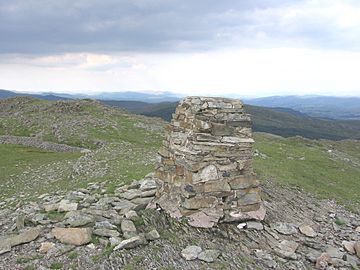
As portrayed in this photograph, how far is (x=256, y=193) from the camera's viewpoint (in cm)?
1708

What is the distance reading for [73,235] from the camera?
1381 cm

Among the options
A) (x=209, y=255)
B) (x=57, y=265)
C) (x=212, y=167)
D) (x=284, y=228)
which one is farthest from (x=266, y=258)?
(x=57, y=265)

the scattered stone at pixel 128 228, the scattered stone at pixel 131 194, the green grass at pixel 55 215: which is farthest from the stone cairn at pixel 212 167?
the green grass at pixel 55 215

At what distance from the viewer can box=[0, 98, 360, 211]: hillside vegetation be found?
3067 cm

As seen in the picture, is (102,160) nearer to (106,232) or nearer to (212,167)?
(212,167)

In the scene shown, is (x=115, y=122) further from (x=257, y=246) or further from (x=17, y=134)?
(x=257, y=246)

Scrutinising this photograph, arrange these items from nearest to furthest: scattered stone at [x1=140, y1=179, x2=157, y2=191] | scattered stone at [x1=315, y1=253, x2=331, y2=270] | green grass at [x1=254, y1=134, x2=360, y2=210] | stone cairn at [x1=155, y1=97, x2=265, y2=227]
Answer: scattered stone at [x1=315, y1=253, x2=331, y2=270]
stone cairn at [x1=155, y1=97, x2=265, y2=227]
scattered stone at [x1=140, y1=179, x2=157, y2=191]
green grass at [x1=254, y1=134, x2=360, y2=210]

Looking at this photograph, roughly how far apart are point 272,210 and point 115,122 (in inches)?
2119

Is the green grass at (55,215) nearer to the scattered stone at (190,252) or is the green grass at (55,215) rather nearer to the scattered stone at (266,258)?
the scattered stone at (190,252)

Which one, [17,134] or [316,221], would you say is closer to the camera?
[316,221]

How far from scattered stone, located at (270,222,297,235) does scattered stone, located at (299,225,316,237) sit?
34 cm

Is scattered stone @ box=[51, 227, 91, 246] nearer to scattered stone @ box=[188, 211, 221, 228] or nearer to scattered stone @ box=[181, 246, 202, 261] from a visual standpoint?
scattered stone @ box=[181, 246, 202, 261]

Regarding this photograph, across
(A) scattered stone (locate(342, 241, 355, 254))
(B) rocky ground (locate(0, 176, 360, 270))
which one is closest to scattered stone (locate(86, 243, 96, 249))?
(B) rocky ground (locate(0, 176, 360, 270))

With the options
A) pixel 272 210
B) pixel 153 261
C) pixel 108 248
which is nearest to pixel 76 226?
pixel 108 248
